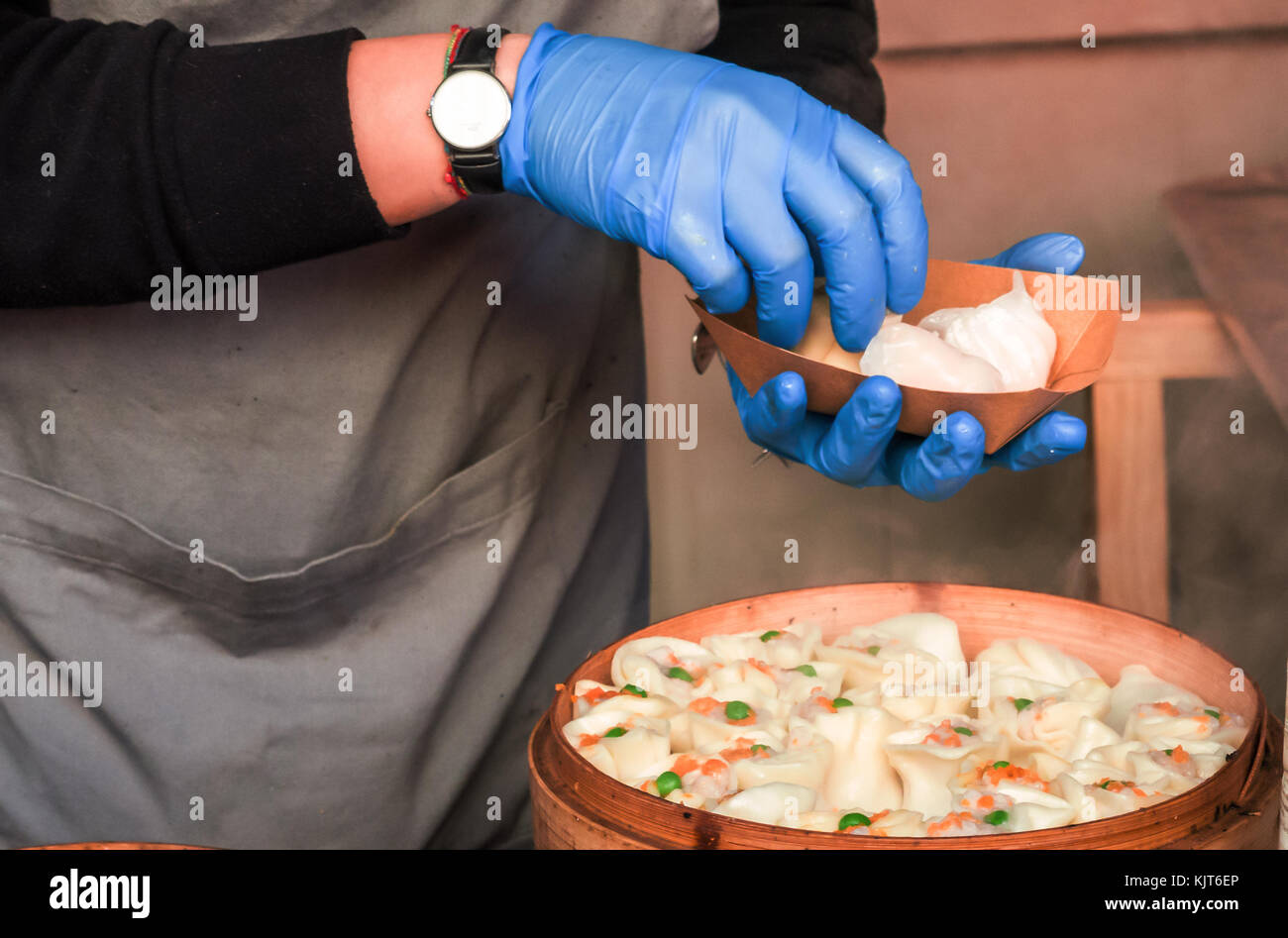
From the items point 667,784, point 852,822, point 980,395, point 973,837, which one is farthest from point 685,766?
point 980,395

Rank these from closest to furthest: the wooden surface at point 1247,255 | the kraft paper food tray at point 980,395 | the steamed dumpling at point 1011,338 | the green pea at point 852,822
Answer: the green pea at point 852,822, the kraft paper food tray at point 980,395, the steamed dumpling at point 1011,338, the wooden surface at point 1247,255

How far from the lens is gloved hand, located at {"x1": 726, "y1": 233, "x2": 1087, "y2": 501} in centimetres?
104

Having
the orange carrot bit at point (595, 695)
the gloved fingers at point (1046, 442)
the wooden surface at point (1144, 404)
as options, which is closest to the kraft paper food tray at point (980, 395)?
Result: the gloved fingers at point (1046, 442)

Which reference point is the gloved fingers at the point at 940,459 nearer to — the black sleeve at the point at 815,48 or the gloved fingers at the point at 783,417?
the gloved fingers at the point at 783,417

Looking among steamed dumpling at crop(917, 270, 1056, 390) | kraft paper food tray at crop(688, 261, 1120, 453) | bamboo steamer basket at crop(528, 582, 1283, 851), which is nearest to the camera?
bamboo steamer basket at crop(528, 582, 1283, 851)

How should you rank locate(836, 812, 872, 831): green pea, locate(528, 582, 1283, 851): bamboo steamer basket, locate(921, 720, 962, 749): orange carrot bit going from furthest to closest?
locate(921, 720, 962, 749): orange carrot bit < locate(836, 812, 872, 831): green pea < locate(528, 582, 1283, 851): bamboo steamer basket

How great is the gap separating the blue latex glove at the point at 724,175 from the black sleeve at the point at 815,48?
427 mm

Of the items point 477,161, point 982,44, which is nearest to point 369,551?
point 477,161

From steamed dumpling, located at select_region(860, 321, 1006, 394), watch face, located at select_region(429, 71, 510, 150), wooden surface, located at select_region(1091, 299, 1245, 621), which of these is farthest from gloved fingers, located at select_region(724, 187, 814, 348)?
wooden surface, located at select_region(1091, 299, 1245, 621)

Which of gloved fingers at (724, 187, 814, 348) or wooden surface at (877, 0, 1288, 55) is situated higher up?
wooden surface at (877, 0, 1288, 55)

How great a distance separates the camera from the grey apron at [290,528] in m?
1.27

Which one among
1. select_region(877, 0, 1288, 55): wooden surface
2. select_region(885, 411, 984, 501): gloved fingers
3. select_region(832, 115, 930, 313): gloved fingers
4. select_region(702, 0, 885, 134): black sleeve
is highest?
select_region(877, 0, 1288, 55): wooden surface

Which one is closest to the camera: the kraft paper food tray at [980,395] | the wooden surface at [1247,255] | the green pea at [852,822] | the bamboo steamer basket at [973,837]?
the bamboo steamer basket at [973,837]

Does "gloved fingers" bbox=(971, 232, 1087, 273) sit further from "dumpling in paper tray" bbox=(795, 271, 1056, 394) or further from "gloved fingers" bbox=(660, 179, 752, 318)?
"gloved fingers" bbox=(660, 179, 752, 318)
